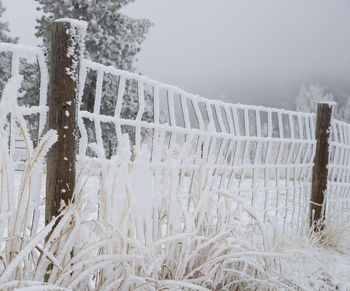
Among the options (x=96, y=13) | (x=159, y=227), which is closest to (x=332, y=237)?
(x=159, y=227)

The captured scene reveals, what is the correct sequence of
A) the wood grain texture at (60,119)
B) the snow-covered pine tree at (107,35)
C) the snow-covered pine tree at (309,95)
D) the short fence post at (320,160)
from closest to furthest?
the wood grain texture at (60,119) < the short fence post at (320,160) < the snow-covered pine tree at (107,35) < the snow-covered pine tree at (309,95)

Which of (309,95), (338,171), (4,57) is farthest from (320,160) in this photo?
(309,95)

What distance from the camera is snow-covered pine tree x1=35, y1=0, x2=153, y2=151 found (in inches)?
436

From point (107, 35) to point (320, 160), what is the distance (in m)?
9.20

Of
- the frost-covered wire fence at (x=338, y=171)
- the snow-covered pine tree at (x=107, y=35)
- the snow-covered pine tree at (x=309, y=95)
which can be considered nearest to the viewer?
the frost-covered wire fence at (x=338, y=171)

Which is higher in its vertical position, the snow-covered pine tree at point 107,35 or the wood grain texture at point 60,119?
the snow-covered pine tree at point 107,35

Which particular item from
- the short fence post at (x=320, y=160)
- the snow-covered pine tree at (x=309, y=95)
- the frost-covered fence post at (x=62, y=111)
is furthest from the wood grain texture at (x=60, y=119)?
the snow-covered pine tree at (x=309, y=95)

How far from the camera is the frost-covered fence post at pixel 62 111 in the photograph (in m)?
1.39

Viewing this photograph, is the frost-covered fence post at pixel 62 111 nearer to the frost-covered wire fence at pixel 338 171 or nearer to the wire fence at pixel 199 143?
the wire fence at pixel 199 143

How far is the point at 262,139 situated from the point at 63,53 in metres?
1.79

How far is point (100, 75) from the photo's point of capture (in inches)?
64.8

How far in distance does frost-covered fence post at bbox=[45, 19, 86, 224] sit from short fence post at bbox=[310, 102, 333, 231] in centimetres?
263

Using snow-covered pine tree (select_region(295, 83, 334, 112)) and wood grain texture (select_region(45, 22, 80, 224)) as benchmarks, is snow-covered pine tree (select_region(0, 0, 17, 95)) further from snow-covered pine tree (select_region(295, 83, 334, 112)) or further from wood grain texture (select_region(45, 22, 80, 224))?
snow-covered pine tree (select_region(295, 83, 334, 112))

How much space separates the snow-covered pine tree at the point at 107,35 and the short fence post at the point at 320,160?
25.7ft
